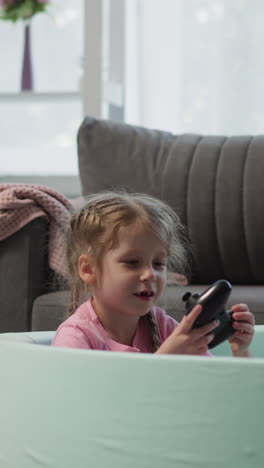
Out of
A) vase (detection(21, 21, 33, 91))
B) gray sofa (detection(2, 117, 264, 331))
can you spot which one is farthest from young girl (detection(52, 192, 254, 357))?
vase (detection(21, 21, 33, 91))

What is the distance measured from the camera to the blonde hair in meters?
1.38

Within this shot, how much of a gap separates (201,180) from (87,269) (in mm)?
1024

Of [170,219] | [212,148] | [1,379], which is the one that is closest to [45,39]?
[212,148]

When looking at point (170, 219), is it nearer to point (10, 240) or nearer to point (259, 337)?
point (259, 337)

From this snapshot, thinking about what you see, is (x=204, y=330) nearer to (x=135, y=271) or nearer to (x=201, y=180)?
(x=135, y=271)

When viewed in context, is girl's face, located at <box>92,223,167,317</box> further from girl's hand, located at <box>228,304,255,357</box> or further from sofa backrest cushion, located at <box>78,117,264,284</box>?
sofa backrest cushion, located at <box>78,117,264,284</box>

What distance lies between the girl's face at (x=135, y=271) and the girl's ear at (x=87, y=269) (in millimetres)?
37

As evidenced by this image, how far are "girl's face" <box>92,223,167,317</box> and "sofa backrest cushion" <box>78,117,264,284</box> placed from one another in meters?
0.98

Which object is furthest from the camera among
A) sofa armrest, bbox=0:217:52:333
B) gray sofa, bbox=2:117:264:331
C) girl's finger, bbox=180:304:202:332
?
gray sofa, bbox=2:117:264:331

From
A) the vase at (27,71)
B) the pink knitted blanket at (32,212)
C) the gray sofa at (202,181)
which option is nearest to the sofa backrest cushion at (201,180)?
the gray sofa at (202,181)

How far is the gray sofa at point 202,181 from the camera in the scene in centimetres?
232

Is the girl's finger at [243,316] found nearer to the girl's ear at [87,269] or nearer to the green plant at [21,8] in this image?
the girl's ear at [87,269]

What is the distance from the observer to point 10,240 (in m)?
2.09

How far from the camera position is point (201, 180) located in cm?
238
